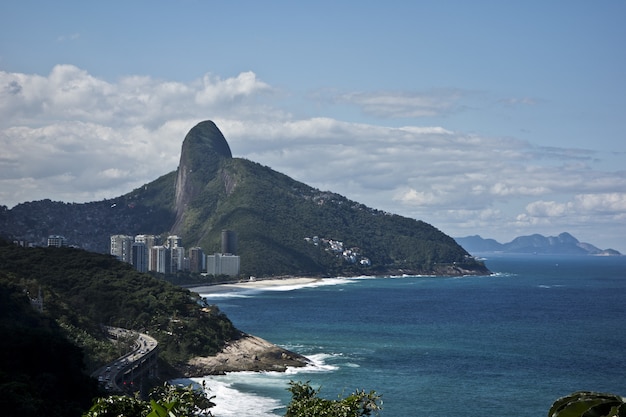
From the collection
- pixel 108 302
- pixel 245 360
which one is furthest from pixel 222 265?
pixel 245 360

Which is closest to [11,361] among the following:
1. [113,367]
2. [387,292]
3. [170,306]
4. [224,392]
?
[113,367]

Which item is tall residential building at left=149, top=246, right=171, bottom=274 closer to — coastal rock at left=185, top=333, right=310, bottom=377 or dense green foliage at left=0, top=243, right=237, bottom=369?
dense green foliage at left=0, top=243, right=237, bottom=369

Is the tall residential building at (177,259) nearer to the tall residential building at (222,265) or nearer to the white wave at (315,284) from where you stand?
the tall residential building at (222,265)

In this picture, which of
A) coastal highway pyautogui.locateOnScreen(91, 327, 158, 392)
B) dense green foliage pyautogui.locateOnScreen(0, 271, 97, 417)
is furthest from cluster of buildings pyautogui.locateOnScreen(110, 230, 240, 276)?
dense green foliage pyautogui.locateOnScreen(0, 271, 97, 417)

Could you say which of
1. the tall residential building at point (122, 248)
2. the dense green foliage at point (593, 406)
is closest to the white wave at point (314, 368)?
the dense green foliage at point (593, 406)

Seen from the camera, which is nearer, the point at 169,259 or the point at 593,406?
the point at 593,406

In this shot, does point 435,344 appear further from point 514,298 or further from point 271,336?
point 514,298

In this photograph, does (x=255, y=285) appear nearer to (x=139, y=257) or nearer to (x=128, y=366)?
(x=139, y=257)
